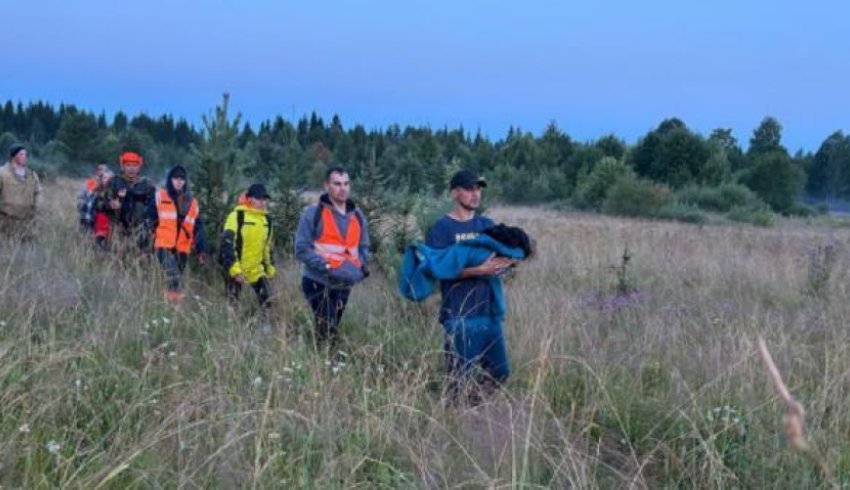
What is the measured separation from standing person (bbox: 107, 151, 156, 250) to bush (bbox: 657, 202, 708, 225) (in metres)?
24.4

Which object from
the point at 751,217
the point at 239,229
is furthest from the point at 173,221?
the point at 751,217

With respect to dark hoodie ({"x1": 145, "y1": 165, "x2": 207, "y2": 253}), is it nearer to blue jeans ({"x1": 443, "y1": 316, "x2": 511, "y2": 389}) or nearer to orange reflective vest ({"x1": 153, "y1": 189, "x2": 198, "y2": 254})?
orange reflective vest ({"x1": 153, "y1": 189, "x2": 198, "y2": 254})

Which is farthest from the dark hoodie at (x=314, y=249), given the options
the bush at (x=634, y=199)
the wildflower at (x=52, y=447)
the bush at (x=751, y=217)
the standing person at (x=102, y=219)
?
the bush at (x=634, y=199)

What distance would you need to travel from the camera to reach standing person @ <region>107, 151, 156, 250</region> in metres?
8.07

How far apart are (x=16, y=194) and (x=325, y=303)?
488 cm

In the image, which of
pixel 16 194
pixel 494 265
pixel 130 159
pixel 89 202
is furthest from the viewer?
pixel 89 202

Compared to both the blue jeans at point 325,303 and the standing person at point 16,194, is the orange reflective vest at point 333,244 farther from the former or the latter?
the standing person at point 16,194

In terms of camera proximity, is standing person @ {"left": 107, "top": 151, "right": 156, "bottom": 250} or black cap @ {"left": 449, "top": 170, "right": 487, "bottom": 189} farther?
standing person @ {"left": 107, "top": 151, "right": 156, "bottom": 250}

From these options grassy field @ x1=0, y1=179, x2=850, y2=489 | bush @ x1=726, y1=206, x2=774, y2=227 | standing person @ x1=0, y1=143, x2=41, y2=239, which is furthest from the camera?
bush @ x1=726, y1=206, x2=774, y2=227

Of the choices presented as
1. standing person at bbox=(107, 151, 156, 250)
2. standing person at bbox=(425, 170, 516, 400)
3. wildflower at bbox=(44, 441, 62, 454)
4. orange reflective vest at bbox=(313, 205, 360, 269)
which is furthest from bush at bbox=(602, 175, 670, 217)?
wildflower at bbox=(44, 441, 62, 454)

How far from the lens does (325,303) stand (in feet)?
20.1

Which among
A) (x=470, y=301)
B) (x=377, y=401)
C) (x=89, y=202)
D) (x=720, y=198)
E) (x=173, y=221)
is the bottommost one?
(x=377, y=401)

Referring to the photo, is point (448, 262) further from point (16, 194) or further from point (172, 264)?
point (16, 194)

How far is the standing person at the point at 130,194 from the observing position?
8.07 meters
